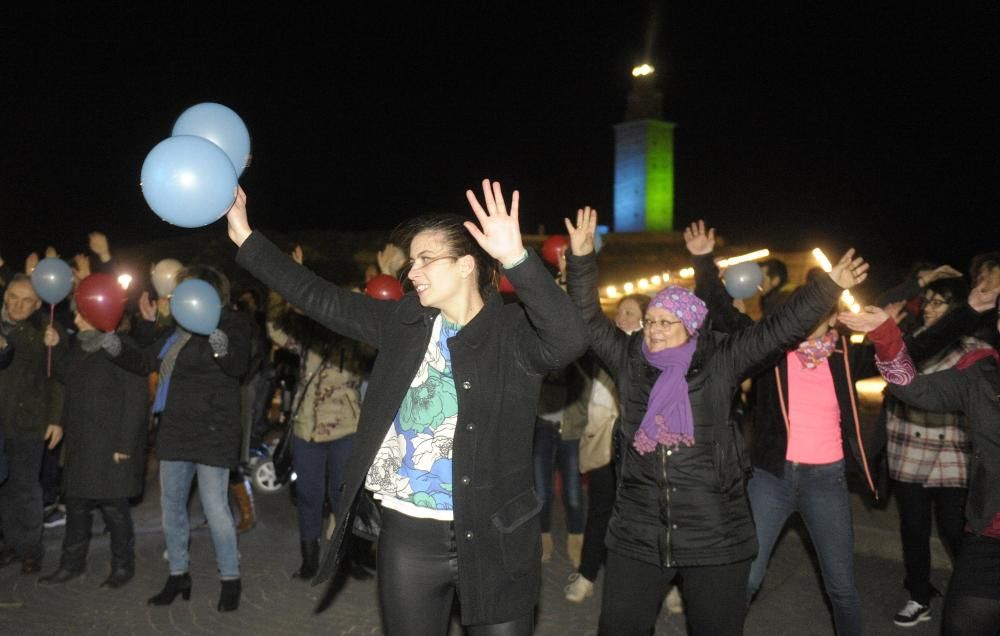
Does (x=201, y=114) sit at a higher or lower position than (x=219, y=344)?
higher

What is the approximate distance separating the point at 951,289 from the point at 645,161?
57.6 meters

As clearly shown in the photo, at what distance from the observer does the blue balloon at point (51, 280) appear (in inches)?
246

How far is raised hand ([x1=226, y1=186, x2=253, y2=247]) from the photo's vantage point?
10.3 ft

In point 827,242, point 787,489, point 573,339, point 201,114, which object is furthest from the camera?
point 827,242

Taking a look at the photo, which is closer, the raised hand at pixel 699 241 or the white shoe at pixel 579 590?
the raised hand at pixel 699 241

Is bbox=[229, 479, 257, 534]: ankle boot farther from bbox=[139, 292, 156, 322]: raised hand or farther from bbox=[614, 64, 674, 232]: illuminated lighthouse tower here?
bbox=[614, 64, 674, 232]: illuminated lighthouse tower

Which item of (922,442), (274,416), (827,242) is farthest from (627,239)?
(922,442)

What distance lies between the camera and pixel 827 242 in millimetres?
66312

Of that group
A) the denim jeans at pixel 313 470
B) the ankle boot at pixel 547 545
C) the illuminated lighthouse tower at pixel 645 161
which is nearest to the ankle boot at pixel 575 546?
the ankle boot at pixel 547 545

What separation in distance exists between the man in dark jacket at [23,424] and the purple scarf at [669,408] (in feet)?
15.2

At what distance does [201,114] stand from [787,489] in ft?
10.9

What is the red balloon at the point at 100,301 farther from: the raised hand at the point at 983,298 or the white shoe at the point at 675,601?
the raised hand at the point at 983,298

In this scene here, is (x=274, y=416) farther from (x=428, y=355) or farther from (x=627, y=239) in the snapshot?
(x=627, y=239)

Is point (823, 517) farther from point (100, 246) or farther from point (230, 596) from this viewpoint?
point (100, 246)
